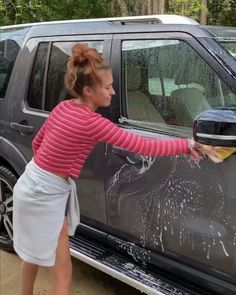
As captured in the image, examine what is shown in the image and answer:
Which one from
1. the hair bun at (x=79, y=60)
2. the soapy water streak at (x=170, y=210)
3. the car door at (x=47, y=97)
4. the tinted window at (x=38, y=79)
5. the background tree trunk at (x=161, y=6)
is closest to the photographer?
the hair bun at (x=79, y=60)

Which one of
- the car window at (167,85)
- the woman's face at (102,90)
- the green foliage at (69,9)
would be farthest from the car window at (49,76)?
the green foliage at (69,9)

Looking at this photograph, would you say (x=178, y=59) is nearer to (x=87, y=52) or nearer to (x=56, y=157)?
(x=87, y=52)

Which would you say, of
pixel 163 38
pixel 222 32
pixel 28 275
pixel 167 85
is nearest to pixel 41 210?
pixel 28 275

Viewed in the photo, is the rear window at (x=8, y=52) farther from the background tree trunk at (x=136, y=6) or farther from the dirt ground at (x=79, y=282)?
the background tree trunk at (x=136, y=6)

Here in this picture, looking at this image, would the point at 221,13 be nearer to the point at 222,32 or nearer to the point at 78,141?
the point at 222,32

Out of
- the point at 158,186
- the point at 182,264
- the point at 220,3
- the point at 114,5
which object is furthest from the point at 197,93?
the point at 220,3

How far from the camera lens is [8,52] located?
3.84m

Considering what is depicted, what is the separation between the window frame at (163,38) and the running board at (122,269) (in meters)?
0.80

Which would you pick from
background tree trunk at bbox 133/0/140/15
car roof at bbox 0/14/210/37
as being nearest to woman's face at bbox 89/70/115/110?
car roof at bbox 0/14/210/37

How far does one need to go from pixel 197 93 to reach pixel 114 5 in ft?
23.3

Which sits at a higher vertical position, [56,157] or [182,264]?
[56,157]

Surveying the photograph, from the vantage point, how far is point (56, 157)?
2.40 m

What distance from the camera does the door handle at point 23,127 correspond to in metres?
3.45

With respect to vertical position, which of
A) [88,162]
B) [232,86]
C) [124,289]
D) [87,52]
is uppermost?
[87,52]
